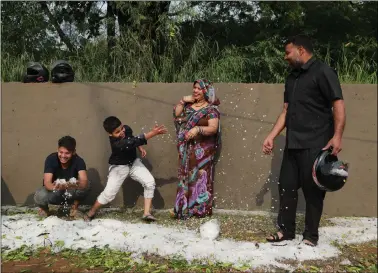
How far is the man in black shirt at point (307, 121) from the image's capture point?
3559mm

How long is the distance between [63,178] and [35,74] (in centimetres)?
162

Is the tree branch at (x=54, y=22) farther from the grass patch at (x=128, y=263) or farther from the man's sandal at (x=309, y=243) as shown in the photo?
the man's sandal at (x=309, y=243)

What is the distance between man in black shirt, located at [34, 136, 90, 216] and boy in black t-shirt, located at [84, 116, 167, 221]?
268 millimetres

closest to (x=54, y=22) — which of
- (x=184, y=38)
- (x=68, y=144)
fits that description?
(x=184, y=38)

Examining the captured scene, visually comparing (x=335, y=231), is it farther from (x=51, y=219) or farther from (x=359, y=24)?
(x=359, y=24)

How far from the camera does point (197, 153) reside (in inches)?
184

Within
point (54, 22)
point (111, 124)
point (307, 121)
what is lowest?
point (111, 124)

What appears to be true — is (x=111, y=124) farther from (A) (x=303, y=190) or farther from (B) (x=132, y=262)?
(A) (x=303, y=190)

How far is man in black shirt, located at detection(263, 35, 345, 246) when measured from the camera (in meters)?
3.56

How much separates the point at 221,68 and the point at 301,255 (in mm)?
3325

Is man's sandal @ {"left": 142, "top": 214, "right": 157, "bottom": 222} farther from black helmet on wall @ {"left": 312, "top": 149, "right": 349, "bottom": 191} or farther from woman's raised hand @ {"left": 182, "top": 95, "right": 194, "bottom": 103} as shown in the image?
black helmet on wall @ {"left": 312, "top": 149, "right": 349, "bottom": 191}

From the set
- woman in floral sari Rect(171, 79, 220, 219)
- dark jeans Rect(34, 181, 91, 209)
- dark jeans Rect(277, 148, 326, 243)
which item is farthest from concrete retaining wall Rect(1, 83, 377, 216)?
dark jeans Rect(277, 148, 326, 243)

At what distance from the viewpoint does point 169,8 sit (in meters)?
7.72

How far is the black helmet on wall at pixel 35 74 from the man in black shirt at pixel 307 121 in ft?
10.3
